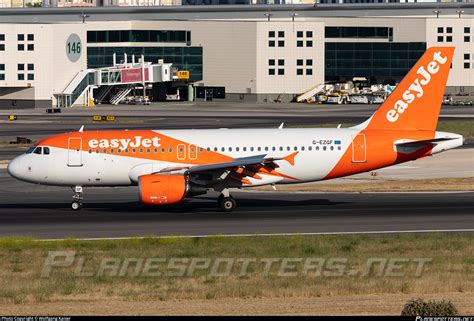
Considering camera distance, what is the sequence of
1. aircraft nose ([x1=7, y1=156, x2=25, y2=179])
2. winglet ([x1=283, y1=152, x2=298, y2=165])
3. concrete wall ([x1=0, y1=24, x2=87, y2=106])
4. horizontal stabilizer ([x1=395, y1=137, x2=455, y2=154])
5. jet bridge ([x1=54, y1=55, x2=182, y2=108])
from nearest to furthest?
horizontal stabilizer ([x1=395, y1=137, x2=455, y2=154]) → winglet ([x1=283, y1=152, x2=298, y2=165]) → aircraft nose ([x1=7, y1=156, x2=25, y2=179]) → concrete wall ([x1=0, y1=24, x2=87, y2=106]) → jet bridge ([x1=54, y1=55, x2=182, y2=108])

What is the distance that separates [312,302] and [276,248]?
1035 cm

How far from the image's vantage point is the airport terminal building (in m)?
162

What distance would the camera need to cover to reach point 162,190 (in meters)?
48.7

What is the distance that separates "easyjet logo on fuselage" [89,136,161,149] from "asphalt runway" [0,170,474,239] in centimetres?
324

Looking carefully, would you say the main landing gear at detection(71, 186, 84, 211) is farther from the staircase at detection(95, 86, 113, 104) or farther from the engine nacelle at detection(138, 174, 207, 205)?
the staircase at detection(95, 86, 113, 104)

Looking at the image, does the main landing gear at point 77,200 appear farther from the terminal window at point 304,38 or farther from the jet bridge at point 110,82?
the terminal window at point 304,38

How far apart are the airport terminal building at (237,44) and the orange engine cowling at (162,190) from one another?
376 ft

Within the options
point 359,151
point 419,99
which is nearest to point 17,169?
point 359,151

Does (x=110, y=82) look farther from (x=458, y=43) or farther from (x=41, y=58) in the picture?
(x=458, y=43)

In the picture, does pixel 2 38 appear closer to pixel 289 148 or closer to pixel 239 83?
pixel 239 83

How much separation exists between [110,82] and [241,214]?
383ft

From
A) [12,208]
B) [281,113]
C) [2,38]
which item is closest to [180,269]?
[12,208]

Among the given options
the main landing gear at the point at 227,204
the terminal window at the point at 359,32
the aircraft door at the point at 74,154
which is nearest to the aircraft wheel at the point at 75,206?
the aircraft door at the point at 74,154

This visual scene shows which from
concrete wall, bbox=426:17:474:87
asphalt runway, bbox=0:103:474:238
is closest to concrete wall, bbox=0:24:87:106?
concrete wall, bbox=426:17:474:87
